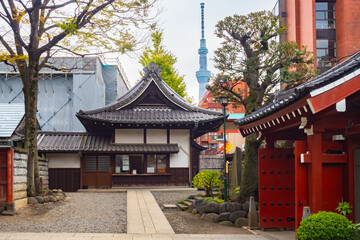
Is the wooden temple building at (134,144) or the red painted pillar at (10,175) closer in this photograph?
the red painted pillar at (10,175)

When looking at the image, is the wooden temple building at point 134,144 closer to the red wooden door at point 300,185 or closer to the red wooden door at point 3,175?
the red wooden door at point 3,175

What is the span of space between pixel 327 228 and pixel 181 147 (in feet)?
73.7

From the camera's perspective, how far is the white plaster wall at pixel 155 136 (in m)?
30.3

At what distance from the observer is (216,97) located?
21.2 m

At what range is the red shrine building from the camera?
38.5 meters

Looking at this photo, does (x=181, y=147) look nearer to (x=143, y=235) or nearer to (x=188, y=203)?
(x=188, y=203)

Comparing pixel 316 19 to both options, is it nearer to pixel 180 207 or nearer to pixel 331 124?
pixel 180 207

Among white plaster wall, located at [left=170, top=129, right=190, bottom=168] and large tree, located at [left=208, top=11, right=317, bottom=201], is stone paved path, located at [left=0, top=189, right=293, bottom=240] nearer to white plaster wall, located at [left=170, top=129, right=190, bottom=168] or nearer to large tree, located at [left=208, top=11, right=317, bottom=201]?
large tree, located at [left=208, top=11, right=317, bottom=201]

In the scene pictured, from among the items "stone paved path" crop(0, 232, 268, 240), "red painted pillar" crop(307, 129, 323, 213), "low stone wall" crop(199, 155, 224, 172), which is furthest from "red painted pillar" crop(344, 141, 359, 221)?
"low stone wall" crop(199, 155, 224, 172)

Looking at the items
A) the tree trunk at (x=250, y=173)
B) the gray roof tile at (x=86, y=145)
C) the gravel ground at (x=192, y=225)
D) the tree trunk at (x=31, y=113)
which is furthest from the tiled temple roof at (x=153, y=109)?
the tree trunk at (x=250, y=173)

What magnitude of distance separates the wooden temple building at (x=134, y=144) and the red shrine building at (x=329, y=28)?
570 inches

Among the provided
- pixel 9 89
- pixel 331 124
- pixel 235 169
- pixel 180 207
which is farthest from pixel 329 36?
pixel 331 124

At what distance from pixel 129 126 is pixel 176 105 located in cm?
365

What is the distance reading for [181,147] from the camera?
100 feet
